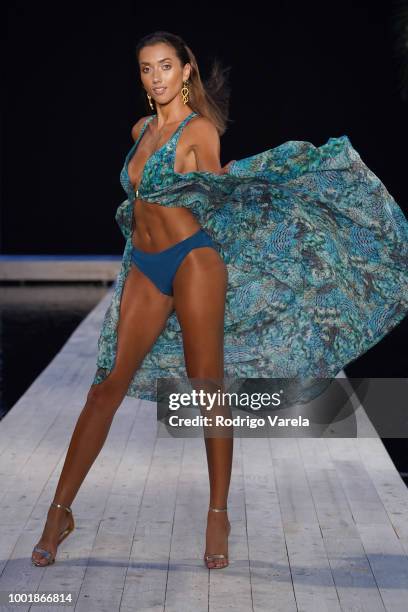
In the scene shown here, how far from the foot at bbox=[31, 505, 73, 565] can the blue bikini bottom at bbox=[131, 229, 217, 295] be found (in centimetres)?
58

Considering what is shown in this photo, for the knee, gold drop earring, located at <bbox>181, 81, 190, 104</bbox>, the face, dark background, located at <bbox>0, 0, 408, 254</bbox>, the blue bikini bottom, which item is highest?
the face

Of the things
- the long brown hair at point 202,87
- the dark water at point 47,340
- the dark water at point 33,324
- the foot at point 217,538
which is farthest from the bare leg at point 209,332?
the dark water at point 33,324

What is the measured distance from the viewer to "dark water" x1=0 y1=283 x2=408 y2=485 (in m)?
5.33

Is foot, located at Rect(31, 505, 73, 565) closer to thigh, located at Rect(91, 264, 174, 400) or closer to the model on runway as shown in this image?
the model on runway

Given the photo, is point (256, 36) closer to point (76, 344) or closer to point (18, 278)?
point (18, 278)

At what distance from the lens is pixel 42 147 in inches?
463

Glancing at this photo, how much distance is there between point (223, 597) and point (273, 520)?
59 centimetres

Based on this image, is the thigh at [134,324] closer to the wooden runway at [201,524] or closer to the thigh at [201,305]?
the thigh at [201,305]

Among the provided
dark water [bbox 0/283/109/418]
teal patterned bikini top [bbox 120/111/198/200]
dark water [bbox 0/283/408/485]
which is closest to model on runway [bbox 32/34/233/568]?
teal patterned bikini top [bbox 120/111/198/200]

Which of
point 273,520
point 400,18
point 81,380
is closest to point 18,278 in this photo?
point 400,18

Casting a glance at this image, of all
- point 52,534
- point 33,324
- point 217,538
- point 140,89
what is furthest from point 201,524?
point 140,89

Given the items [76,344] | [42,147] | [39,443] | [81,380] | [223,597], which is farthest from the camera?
[42,147]

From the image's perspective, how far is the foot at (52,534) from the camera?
8.34 feet

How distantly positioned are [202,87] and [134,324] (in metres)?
0.59
